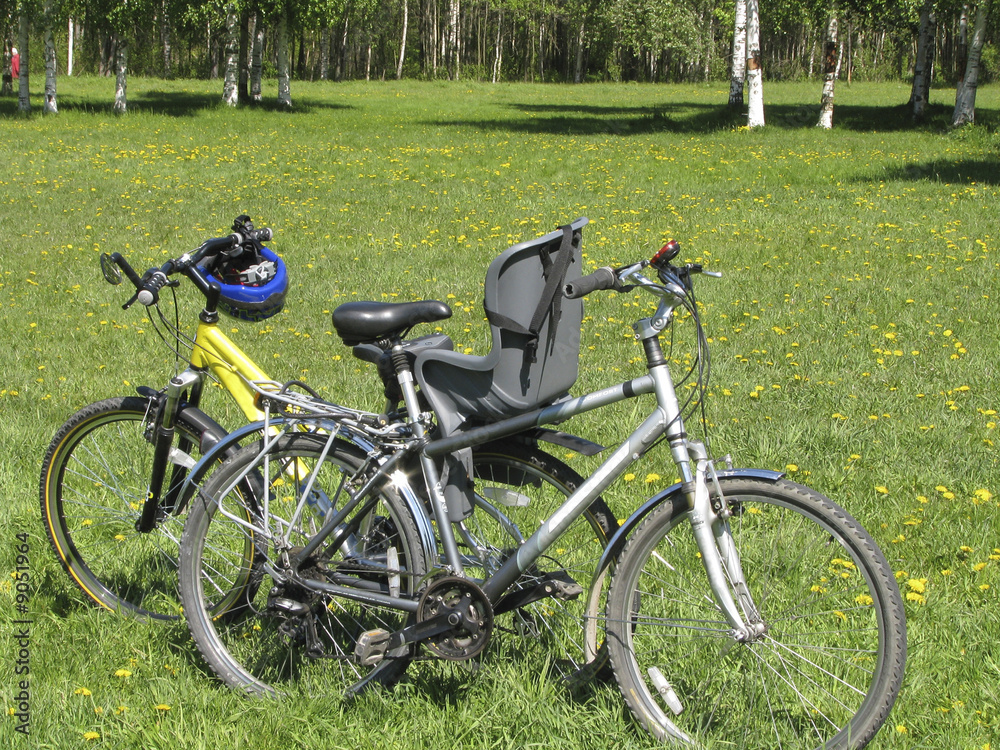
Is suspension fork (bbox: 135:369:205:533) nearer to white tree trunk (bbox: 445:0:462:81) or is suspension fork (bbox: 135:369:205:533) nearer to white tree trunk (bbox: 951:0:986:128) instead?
white tree trunk (bbox: 951:0:986:128)

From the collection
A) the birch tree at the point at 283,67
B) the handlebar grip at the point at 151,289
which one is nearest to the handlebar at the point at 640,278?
the handlebar grip at the point at 151,289

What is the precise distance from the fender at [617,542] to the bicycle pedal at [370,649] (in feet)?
2.11

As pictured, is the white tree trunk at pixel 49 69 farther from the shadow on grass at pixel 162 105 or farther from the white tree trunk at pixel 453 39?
the white tree trunk at pixel 453 39

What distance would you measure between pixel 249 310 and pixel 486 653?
1.47 metres

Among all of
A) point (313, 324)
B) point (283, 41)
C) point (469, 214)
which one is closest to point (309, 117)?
point (283, 41)

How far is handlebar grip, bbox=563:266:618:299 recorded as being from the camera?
2.47 metres

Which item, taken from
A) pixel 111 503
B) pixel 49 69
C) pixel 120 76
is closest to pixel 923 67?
Result: pixel 120 76

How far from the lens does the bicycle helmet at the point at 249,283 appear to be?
3346mm

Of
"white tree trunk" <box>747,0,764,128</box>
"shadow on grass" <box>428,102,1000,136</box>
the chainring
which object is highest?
"white tree trunk" <box>747,0,764,128</box>

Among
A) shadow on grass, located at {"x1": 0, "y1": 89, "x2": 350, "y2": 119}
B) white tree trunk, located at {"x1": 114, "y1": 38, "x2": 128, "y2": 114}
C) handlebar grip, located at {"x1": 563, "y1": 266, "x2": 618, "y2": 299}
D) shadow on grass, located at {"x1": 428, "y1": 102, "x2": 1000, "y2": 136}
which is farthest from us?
shadow on grass, located at {"x1": 0, "y1": 89, "x2": 350, "y2": 119}

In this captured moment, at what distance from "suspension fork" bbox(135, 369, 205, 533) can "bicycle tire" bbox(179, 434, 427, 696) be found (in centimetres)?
→ 40

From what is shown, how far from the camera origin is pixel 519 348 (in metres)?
2.74

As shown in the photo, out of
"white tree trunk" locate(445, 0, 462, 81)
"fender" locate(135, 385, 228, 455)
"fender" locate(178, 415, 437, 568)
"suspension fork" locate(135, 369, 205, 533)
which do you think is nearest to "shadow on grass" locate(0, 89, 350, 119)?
"suspension fork" locate(135, 369, 205, 533)
